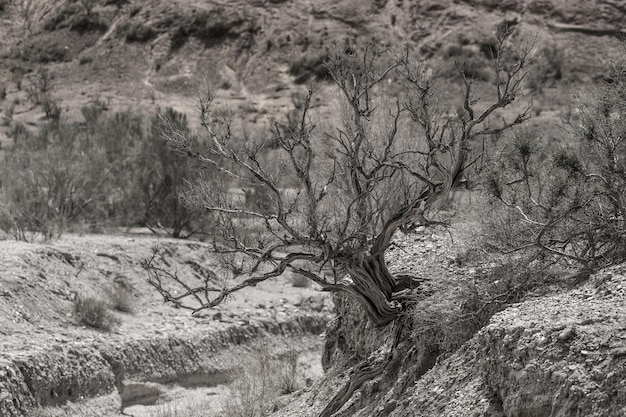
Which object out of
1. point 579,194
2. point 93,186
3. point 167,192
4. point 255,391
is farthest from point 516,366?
point 93,186

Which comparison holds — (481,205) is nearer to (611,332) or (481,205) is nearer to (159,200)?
(611,332)

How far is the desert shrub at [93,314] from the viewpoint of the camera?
17141 millimetres

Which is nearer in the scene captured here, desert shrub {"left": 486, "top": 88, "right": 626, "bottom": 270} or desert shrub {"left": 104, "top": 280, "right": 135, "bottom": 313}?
desert shrub {"left": 486, "top": 88, "right": 626, "bottom": 270}

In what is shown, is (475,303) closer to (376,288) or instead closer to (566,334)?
(376,288)

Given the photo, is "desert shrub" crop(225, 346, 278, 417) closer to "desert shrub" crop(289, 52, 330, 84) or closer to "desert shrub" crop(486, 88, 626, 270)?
"desert shrub" crop(486, 88, 626, 270)

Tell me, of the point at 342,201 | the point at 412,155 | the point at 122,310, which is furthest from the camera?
the point at 122,310

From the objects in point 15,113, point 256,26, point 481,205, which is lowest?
point 15,113

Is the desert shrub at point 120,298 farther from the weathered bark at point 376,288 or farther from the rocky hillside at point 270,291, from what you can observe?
the weathered bark at point 376,288

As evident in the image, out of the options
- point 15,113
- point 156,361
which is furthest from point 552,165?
point 15,113

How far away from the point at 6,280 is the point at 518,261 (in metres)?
9.26

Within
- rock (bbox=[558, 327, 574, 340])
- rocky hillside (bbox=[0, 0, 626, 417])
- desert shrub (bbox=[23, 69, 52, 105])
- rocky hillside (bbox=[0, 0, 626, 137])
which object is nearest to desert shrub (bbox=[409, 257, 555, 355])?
rocky hillside (bbox=[0, 0, 626, 417])

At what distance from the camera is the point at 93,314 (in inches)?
675

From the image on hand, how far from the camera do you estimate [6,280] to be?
16.6 metres

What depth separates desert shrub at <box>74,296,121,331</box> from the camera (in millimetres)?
17141
